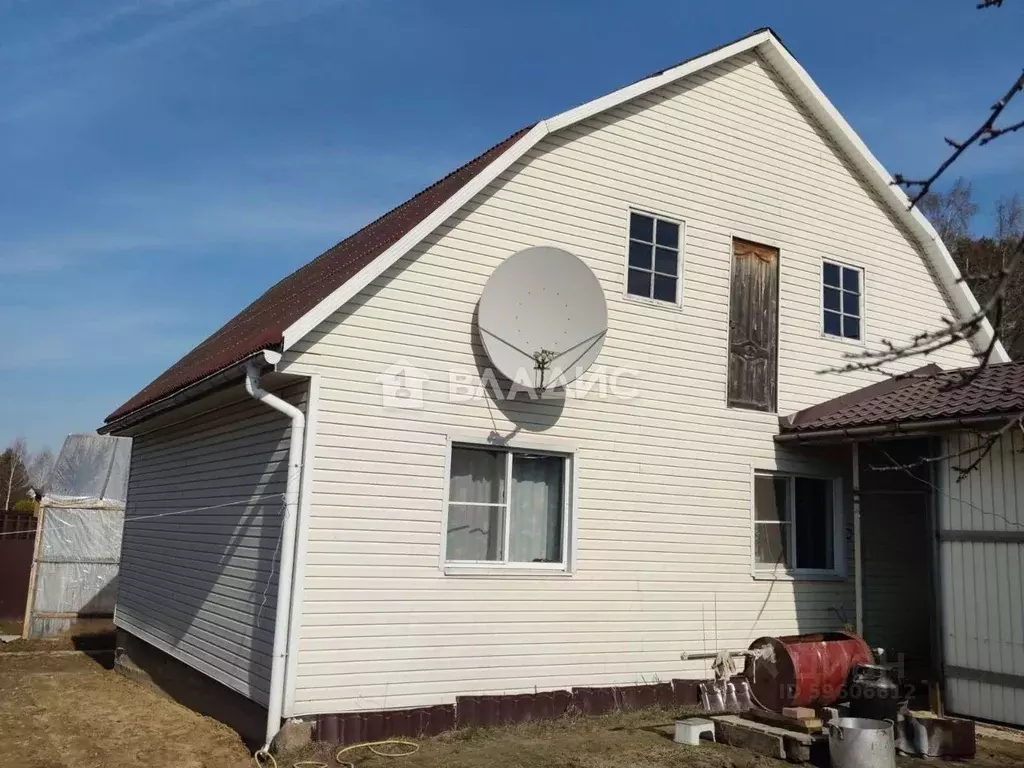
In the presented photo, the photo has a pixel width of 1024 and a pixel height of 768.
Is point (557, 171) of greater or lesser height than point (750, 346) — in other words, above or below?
above

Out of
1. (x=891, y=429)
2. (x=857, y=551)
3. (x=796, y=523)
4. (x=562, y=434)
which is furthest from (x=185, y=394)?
(x=857, y=551)

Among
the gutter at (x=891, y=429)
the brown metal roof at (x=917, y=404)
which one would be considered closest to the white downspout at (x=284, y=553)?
the brown metal roof at (x=917, y=404)

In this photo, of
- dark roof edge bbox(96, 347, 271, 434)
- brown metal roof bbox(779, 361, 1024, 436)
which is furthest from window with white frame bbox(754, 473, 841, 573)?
dark roof edge bbox(96, 347, 271, 434)

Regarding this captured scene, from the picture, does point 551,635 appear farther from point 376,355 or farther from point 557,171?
point 557,171

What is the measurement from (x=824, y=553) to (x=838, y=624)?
87 cm

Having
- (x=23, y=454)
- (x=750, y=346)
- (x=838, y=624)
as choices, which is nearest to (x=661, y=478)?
(x=750, y=346)

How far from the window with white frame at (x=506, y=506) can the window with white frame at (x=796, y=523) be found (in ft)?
9.19

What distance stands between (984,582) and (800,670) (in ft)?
6.94

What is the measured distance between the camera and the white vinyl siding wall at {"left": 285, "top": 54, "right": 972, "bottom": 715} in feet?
27.1

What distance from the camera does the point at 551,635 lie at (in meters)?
9.13

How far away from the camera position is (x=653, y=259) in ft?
34.7

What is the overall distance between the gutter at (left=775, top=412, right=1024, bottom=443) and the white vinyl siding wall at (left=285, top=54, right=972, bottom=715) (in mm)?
426

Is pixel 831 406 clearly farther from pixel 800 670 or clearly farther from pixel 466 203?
pixel 466 203

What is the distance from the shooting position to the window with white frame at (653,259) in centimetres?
1042
